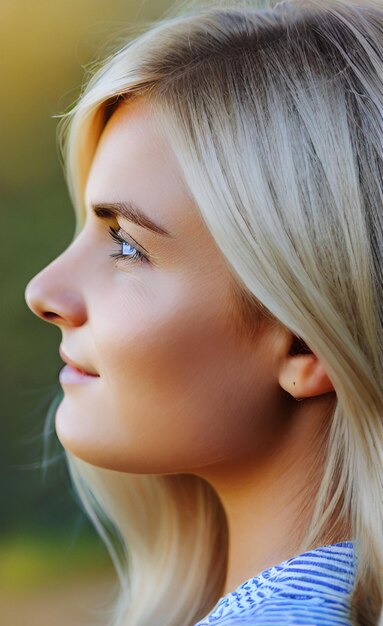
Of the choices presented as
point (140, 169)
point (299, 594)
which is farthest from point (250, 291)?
point (299, 594)

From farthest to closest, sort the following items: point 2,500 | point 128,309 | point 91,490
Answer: point 2,500
point 91,490
point 128,309

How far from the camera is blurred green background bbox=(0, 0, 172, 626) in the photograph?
341cm

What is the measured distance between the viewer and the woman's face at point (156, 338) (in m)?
1.27

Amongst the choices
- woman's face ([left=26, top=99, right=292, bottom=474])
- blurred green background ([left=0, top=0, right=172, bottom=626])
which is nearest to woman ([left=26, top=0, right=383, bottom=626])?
woman's face ([left=26, top=99, right=292, bottom=474])

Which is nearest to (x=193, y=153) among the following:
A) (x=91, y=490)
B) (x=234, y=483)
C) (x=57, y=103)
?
(x=234, y=483)

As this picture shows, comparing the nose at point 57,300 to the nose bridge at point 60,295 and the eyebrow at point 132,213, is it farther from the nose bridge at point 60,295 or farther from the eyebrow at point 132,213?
the eyebrow at point 132,213

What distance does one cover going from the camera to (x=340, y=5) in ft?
4.43

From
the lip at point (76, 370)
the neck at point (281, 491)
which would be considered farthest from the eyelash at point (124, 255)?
the neck at point (281, 491)

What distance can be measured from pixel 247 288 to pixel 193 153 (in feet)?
0.67

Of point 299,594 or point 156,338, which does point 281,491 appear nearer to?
point 299,594

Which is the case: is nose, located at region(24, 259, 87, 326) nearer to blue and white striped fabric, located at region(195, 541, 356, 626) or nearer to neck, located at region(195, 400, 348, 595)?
neck, located at region(195, 400, 348, 595)

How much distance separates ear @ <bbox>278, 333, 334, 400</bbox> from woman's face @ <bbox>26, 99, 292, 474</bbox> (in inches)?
0.8

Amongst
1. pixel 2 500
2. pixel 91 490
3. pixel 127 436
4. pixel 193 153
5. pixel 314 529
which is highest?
Answer: pixel 193 153

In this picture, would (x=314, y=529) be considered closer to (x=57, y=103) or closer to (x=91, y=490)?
(x=91, y=490)
